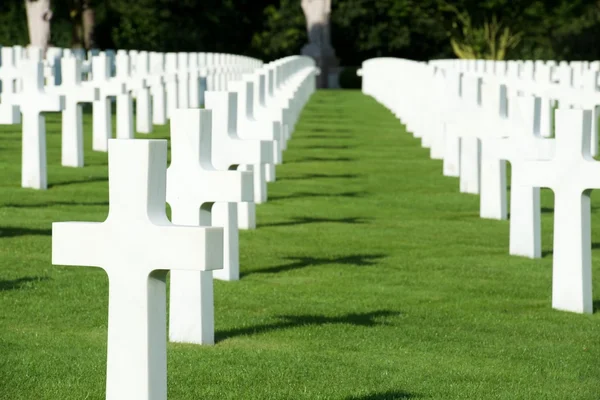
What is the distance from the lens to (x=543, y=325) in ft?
24.2

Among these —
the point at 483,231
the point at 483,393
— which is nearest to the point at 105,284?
the point at 483,393

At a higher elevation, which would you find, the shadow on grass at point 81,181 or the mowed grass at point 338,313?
the shadow on grass at point 81,181

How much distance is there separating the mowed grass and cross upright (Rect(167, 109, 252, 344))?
16 centimetres

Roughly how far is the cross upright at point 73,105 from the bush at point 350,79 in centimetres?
4261

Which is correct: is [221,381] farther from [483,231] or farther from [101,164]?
[101,164]

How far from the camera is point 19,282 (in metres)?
8.02

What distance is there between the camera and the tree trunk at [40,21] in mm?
32656

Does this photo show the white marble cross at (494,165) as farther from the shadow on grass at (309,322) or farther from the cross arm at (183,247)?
the cross arm at (183,247)

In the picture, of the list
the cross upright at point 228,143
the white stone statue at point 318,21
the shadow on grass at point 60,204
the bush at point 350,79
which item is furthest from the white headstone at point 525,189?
the bush at point 350,79

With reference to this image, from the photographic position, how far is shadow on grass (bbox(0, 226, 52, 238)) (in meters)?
10.0

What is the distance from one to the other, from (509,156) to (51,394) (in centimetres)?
459

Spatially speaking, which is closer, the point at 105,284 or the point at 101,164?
the point at 105,284

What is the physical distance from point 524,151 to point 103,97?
8.45 m

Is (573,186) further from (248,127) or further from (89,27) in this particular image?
(89,27)
